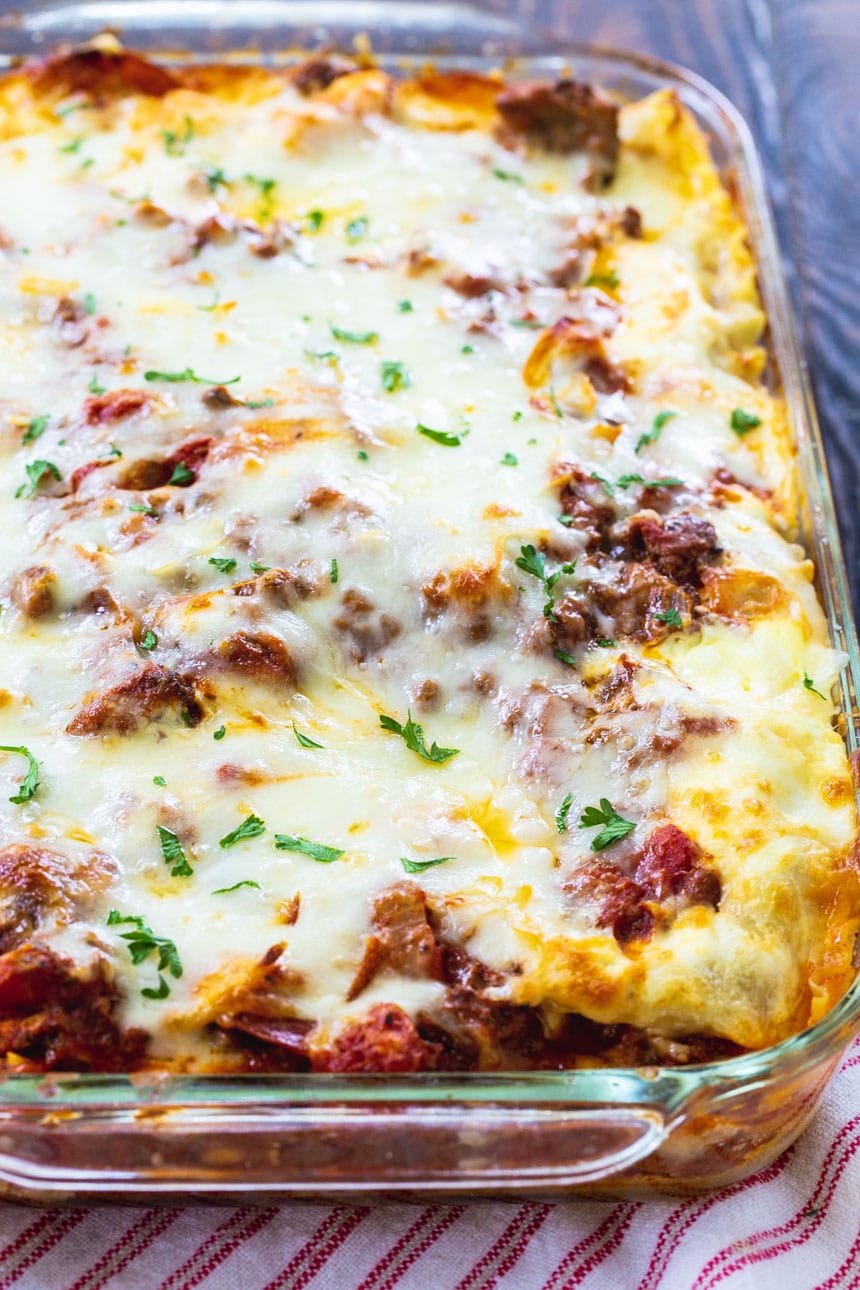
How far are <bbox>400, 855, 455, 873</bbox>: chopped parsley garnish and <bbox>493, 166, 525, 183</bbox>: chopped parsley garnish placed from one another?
245 cm

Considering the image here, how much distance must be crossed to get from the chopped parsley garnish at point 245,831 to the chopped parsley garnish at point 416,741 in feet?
1.16

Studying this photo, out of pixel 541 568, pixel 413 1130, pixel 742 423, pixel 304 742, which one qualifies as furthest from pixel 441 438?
pixel 413 1130

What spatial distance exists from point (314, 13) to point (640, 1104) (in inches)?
166

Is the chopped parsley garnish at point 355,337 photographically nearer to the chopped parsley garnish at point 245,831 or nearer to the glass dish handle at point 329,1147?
the chopped parsley garnish at point 245,831

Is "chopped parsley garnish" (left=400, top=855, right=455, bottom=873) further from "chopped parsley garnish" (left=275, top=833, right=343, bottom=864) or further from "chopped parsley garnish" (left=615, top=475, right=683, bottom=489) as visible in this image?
"chopped parsley garnish" (left=615, top=475, right=683, bottom=489)

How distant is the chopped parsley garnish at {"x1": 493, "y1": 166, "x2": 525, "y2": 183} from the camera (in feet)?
14.1

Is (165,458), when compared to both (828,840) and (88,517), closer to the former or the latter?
(88,517)

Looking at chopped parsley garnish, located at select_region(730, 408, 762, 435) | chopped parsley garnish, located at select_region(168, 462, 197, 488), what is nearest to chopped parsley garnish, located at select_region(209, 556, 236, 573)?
chopped parsley garnish, located at select_region(168, 462, 197, 488)

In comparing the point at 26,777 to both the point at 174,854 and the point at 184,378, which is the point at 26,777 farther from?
the point at 184,378

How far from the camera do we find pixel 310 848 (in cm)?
259

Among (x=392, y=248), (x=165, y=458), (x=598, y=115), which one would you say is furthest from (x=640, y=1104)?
(x=598, y=115)

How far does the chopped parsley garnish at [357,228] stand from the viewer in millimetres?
4059

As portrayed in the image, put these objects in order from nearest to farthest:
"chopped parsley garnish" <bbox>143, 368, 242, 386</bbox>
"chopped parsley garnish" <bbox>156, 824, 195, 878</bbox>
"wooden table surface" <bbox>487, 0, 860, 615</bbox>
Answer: "chopped parsley garnish" <bbox>156, 824, 195, 878</bbox>, "chopped parsley garnish" <bbox>143, 368, 242, 386</bbox>, "wooden table surface" <bbox>487, 0, 860, 615</bbox>

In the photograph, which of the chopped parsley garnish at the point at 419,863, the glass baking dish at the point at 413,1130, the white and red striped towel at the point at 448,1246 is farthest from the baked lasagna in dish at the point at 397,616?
the white and red striped towel at the point at 448,1246
